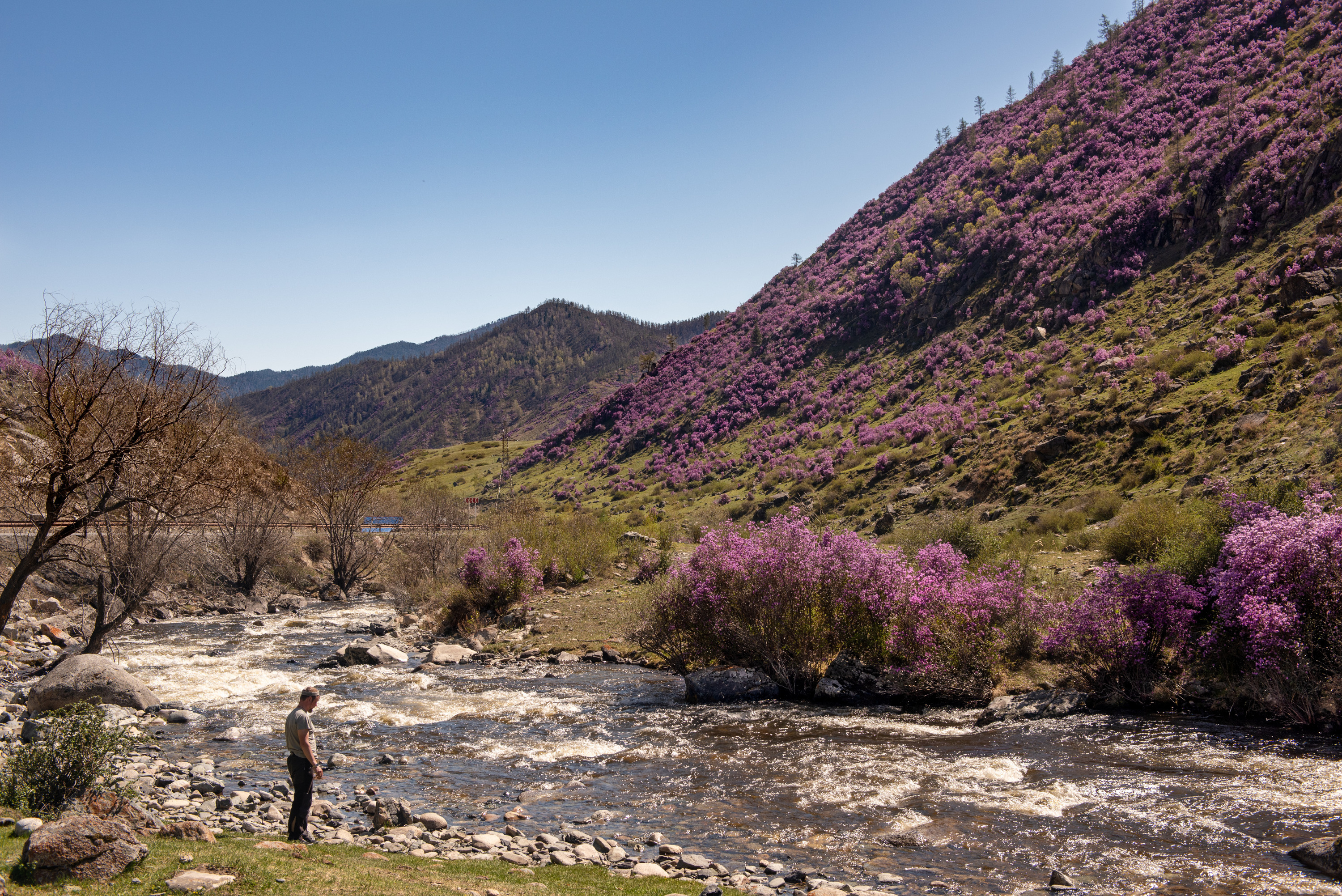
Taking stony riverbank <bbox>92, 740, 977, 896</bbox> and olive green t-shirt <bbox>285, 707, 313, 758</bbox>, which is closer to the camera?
stony riverbank <bbox>92, 740, 977, 896</bbox>

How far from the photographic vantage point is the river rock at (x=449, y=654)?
26.6m

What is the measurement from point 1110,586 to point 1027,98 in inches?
3713

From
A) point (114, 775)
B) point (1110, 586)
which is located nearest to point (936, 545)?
point (1110, 586)

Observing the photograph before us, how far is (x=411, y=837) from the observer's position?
1086cm

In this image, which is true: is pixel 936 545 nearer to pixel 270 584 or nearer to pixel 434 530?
pixel 434 530

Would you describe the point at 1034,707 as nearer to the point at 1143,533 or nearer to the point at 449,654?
the point at 1143,533

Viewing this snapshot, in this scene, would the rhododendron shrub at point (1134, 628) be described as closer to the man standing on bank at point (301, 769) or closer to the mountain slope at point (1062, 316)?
the mountain slope at point (1062, 316)

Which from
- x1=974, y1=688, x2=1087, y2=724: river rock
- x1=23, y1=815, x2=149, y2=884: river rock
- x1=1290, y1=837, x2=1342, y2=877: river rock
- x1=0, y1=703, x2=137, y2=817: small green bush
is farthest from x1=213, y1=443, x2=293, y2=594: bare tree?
x1=1290, y1=837, x2=1342, y2=877: river rock

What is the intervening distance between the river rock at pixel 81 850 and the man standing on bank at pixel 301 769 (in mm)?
2344

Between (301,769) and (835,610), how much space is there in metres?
13.2

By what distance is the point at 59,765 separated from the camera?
33.1 feet

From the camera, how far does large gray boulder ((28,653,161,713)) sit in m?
17.8

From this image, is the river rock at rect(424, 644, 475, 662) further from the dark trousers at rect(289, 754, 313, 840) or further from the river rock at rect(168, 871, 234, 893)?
the river rock at rect(168, 871, 234, 893)

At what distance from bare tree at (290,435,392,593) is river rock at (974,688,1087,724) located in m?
40.6
